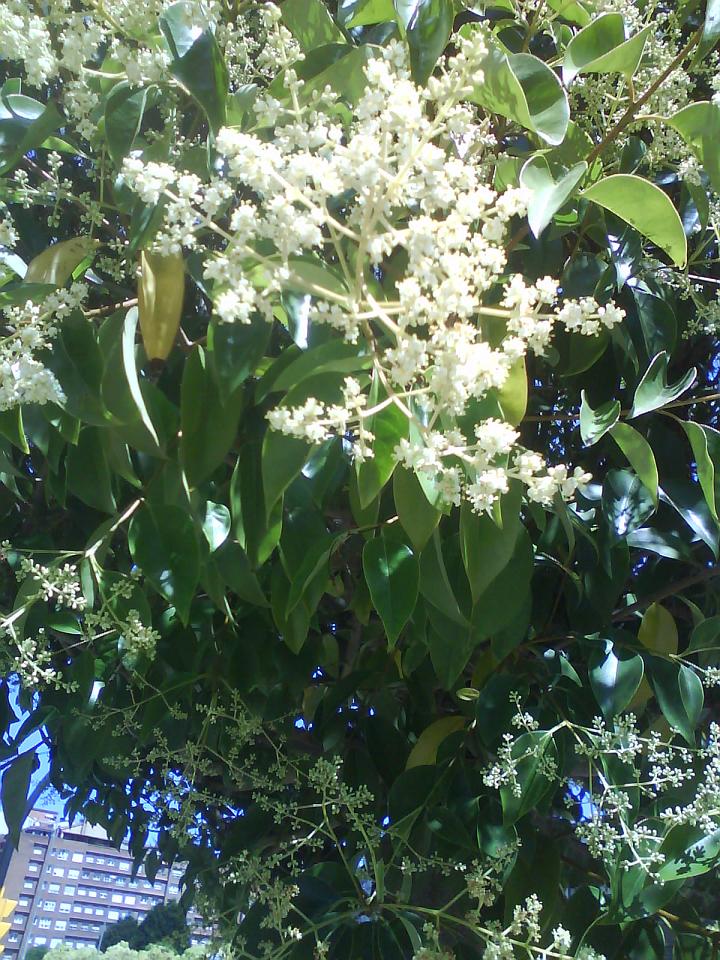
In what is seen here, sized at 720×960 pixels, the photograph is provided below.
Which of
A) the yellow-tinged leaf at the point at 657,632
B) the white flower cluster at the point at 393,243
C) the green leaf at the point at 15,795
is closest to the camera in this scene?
the white flower cluster at the point at 393,243

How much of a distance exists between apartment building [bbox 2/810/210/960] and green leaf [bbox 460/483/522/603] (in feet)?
3.37

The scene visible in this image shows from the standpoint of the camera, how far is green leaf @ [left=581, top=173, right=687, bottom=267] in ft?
1.68

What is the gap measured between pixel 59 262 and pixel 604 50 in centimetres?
38

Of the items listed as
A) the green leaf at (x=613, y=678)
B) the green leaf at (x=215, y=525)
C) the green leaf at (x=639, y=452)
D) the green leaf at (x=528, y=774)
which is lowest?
the green leaf at (x=528, y=774)

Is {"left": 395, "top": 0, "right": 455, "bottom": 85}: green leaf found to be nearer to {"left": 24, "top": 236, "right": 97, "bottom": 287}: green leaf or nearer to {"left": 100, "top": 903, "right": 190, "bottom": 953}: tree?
{"left": 24, "top": 236, "right": 97, "bottom": 287}: green leaf

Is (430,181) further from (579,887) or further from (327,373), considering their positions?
(579,887)

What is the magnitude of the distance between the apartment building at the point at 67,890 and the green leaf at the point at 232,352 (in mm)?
1105

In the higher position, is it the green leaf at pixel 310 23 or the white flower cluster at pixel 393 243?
the green leaf at pixel 310 23

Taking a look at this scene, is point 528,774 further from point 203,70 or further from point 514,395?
point 203,70

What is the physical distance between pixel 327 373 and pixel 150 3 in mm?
241

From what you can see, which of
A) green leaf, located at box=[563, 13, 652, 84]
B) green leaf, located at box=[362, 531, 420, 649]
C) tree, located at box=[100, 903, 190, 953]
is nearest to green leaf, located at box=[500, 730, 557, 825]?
green leaf, located at box=[362, 531, 420, 649]

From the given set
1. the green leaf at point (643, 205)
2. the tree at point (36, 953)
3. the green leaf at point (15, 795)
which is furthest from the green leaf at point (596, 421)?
the tree at point (36, 953)

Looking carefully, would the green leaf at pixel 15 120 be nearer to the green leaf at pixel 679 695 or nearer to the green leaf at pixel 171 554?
the green leaf at pixel 171 554

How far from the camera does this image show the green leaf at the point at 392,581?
1.94 ft
